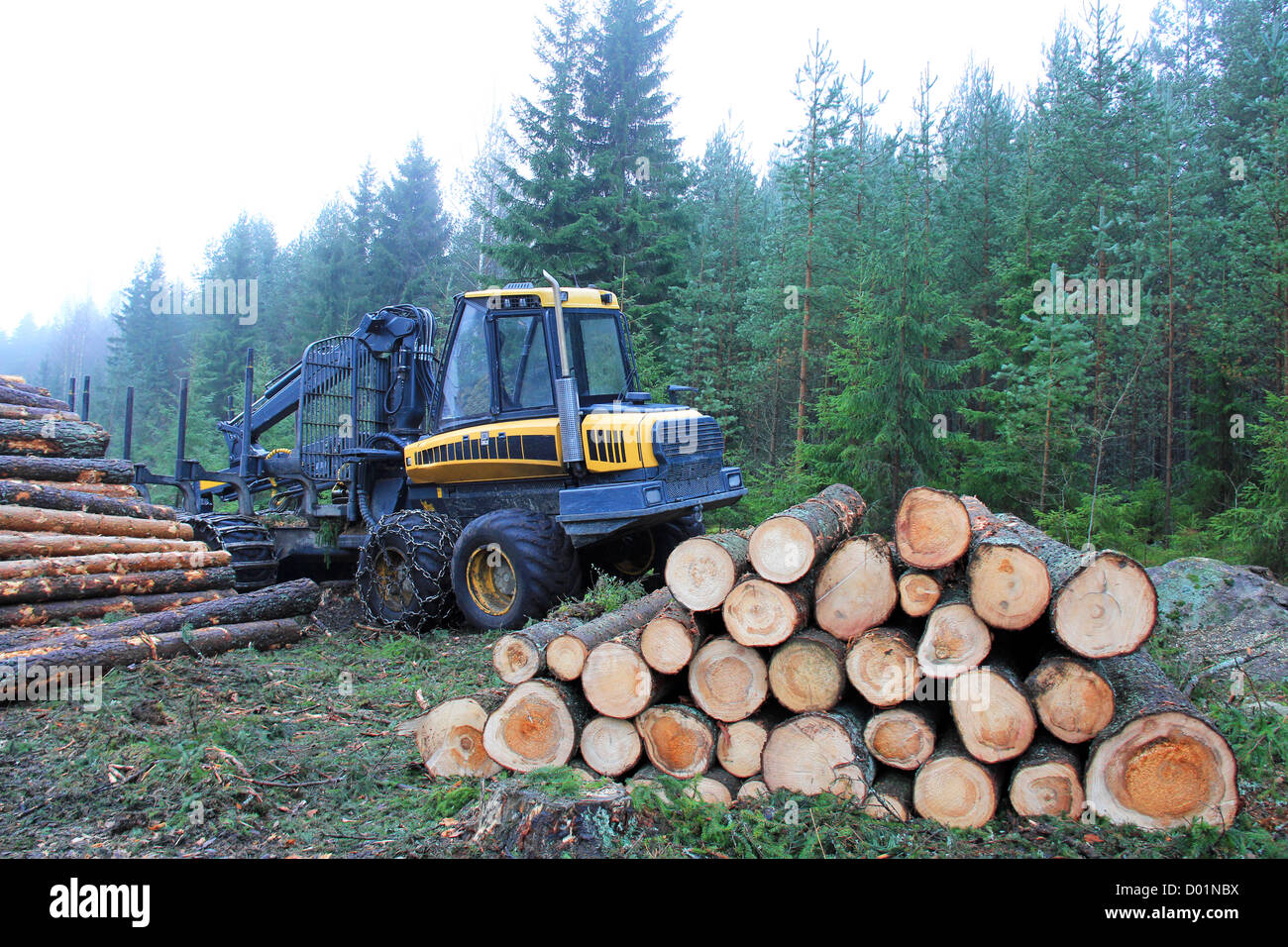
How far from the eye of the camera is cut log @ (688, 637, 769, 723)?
3.94 meters

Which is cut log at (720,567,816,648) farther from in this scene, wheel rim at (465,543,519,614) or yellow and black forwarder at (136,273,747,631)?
wheel rim at (465,543,519,614)

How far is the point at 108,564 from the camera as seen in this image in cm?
698

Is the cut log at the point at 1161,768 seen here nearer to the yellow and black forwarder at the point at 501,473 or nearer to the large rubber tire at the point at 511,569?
the yellow and black forwarder at the point at 501,473

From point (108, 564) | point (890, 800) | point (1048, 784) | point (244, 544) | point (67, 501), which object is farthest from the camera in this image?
point (244, 544)

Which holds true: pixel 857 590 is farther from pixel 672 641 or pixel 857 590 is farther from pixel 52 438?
pixel 52 438

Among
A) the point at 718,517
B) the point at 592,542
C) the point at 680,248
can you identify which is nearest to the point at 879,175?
the point at 680,248

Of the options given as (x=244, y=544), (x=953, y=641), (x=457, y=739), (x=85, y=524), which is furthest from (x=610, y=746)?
(x=244, y=544)

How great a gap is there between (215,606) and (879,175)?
2094 cm

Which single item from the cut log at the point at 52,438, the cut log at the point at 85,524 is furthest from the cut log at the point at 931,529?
the cut log at the point at 52,438

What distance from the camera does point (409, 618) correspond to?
7730 mm

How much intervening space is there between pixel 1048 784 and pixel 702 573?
70.1 inches

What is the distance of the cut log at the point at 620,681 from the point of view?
4066 mm

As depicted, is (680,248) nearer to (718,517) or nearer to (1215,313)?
(718,517)

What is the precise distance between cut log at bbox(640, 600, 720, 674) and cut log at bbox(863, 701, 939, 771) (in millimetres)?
922
